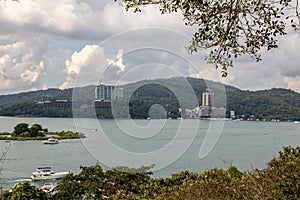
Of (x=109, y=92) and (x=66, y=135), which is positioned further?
(x=66, y=135)

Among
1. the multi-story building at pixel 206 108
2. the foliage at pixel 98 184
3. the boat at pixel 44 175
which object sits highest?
the multi-story building at pixel 206 108

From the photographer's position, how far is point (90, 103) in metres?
14.3

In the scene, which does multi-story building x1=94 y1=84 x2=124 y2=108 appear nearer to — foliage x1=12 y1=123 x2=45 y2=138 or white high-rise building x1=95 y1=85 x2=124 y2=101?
white high-rise building x1=95 y1=85 x2=124 y2=101

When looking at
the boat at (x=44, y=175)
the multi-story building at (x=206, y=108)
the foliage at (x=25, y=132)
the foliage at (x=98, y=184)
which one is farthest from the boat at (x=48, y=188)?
the foliage at (x=25, y=132)

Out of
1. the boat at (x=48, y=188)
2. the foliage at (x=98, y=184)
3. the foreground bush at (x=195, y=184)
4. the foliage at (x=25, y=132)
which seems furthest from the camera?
the foliage at (x=25, y=132)

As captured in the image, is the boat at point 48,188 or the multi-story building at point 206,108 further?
the multi-story building at point 206,108

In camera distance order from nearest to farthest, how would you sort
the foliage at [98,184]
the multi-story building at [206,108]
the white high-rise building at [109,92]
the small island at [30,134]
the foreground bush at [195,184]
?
the foreground bush at [195,184] → the foliage at [98,184] → the white high-rise building at [109,92] → the multi-story building at [206,108] → the small island at [30,134]

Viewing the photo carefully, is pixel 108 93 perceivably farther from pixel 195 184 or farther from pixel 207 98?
pixel 195 184

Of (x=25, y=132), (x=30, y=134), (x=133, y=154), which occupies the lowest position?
(x=133, y=154)

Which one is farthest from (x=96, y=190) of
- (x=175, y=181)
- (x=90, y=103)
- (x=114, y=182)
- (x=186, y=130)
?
(x=186, y=130)

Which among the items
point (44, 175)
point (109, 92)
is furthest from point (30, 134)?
point (109, 92)

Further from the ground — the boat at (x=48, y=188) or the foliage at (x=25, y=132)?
the foliage at (x=25, y=132)

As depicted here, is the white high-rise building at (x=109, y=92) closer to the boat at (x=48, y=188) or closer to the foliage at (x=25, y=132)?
the boat at (x=48, y=188)

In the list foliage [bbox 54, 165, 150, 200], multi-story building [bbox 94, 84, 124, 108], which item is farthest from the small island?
foliage [bbox 54, 165, 150, 200]
